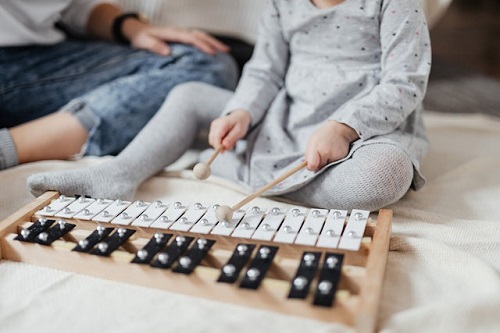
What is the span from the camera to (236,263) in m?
0.65

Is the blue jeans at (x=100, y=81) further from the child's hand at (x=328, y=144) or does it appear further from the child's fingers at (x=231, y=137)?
the child's hand at (x=328, y=144)

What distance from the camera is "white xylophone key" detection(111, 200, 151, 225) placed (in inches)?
29.1

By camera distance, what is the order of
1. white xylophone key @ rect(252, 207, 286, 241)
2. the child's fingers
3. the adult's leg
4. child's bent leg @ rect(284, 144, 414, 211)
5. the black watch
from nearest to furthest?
white xylophone key @ rect(252, 207, 286, 241) < child's bent leg @ rect(284, 144, 414, 211) < the child's fingers < the adult's leg < the black watch

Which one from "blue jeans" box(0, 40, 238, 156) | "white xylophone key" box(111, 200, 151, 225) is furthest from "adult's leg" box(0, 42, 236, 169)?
"white xylophone key" box(111, 200, 151, 225)

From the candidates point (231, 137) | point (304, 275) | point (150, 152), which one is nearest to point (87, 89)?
point (150, 152)

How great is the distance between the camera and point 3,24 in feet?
3.78

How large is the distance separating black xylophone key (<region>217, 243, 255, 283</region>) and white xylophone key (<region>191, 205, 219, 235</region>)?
49mm

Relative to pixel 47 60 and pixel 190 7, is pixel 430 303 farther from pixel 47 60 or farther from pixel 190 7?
pixel 190 7

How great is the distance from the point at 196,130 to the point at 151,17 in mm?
593

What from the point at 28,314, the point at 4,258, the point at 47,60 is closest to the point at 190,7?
the point at 47,60

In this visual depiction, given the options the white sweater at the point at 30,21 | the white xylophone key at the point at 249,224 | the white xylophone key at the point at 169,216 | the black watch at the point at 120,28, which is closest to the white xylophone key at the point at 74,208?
the white xylophone key at the point at 169,216

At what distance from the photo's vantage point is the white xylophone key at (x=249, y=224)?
0.70 m

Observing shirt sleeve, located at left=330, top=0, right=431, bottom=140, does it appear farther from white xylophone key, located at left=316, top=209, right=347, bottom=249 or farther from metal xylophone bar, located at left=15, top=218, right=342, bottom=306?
metal xylophone bar, located at left=15, top=218, right=342, bottom=306

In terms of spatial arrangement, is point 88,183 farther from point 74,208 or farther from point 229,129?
point 229,129
